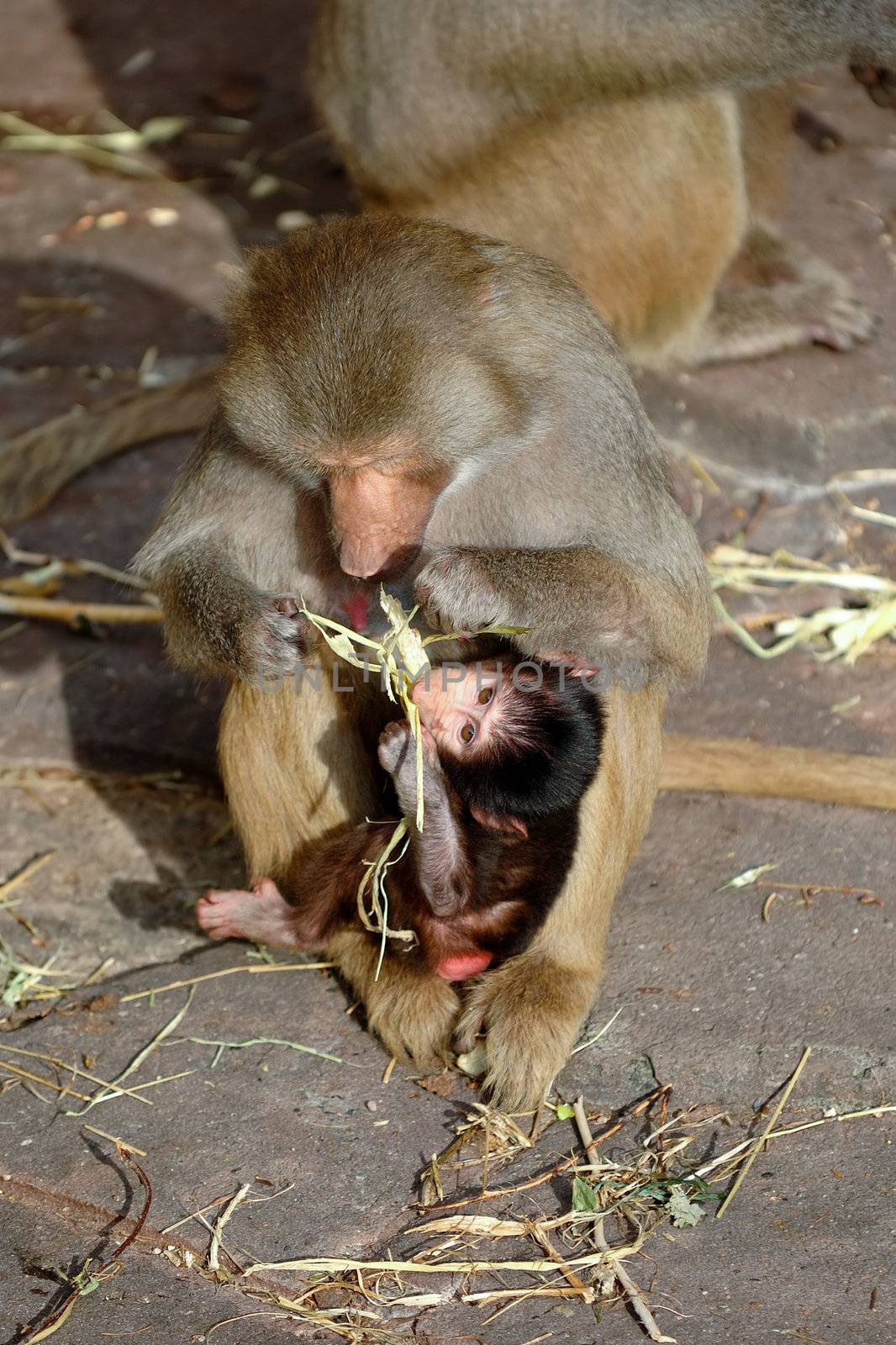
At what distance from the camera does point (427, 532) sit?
3.13 m

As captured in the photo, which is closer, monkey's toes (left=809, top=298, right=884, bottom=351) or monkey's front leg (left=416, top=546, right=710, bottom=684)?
monkey's front leg (left=416, top=546, right=710, bottom=684)

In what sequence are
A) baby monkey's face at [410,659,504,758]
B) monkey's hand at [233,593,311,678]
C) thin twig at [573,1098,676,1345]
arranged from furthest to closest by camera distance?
baby monkey's face at [410,659,504,758] → monkey's hand at [233,593,311,678] → thin twig at [573,1098,676,1345]

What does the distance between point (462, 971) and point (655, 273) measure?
287cm

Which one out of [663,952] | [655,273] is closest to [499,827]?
[663,952]

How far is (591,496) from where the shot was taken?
9.95 ft

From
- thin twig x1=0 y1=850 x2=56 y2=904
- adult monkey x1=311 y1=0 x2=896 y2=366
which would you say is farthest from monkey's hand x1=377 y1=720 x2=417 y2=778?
adult monkey x1=311 y1=0 x2=896 y2=366

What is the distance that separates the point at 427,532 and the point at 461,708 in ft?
1.19

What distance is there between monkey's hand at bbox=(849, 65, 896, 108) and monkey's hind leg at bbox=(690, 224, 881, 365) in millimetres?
993

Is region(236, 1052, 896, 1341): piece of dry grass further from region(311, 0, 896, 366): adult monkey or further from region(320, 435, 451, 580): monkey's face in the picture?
region(311, 0, 896, 366): adult monkey

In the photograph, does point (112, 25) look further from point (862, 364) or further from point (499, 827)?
point (499, 827)

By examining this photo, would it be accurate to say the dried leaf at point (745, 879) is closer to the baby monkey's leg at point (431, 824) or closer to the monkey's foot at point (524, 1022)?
the monkey's foot at point (524, 1022)

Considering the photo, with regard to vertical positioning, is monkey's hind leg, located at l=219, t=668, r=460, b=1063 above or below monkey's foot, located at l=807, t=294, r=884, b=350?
above

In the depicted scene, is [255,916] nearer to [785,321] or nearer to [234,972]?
[234,972]

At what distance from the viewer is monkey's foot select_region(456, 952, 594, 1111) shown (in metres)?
2.95
